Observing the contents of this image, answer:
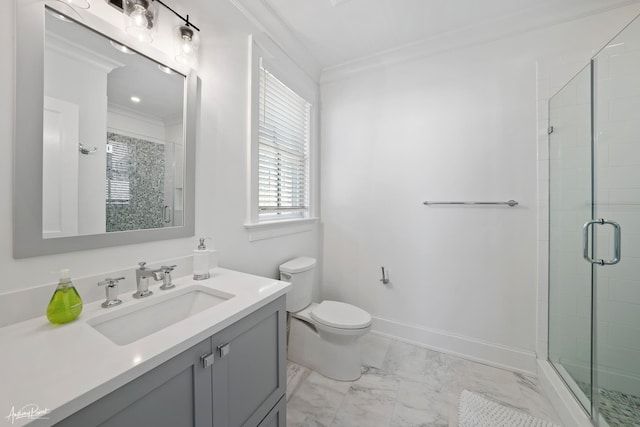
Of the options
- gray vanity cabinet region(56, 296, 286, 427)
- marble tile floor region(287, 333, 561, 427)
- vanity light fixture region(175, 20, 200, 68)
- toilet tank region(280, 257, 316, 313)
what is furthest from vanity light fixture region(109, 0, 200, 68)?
marble tile floor region(287, 333, 561, 427)

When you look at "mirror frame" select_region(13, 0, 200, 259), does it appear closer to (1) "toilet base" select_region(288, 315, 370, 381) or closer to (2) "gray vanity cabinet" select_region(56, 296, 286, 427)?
(2) "gray vanity cabinet" select_region(56, 296, 286, 427)

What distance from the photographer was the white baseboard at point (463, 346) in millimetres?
1735

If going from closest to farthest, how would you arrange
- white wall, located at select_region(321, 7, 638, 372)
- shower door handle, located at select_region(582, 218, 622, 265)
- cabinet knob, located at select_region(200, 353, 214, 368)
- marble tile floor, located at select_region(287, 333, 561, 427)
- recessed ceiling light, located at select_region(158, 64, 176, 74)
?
cabinet knob, located at select_region(200, 353, 214, 368), recessed ceiling light, located at select_region(158, 64, 176, 74), shower door handle, located at select_region(582, 218, 622, 265), marble tile floor, located at select_region(287, 333, 561, 427), white wall, located at select_region(321, 7, 638, 372)

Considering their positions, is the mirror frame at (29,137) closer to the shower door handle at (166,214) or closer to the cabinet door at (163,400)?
the shower door handle at (166,214)

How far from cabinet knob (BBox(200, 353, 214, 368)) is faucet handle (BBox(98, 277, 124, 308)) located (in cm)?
43

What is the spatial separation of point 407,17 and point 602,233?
1.81m

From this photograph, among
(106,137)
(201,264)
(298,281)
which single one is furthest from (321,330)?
(106,137)

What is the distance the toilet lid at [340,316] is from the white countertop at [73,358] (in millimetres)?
862

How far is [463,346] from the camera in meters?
1.91

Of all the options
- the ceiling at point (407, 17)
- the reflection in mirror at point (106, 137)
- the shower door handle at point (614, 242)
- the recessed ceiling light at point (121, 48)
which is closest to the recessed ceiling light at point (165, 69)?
the reflection in mirror at point (106, 137)

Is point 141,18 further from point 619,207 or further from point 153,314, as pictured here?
point 619,207

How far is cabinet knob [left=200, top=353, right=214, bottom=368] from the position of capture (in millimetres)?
721

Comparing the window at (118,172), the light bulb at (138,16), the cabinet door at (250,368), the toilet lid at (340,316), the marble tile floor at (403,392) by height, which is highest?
the light bulb at (138,16)

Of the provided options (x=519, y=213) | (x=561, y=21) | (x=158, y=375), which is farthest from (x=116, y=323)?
(x=561, y=21)
